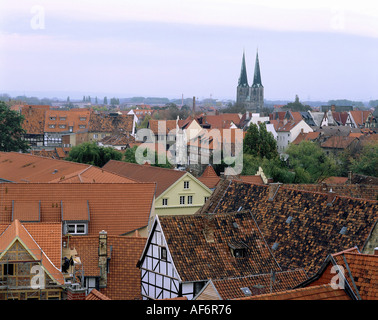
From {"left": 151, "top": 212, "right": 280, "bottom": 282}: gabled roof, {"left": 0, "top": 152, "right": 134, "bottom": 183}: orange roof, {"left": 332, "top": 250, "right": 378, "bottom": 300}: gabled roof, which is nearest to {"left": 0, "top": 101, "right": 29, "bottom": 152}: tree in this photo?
{"left": 0, "top": 152, "right": 134, "bottom": 183}: orange roof

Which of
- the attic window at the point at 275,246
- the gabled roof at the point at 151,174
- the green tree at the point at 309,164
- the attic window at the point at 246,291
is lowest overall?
the green tree at the point at 309,164

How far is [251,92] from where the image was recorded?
191 meters

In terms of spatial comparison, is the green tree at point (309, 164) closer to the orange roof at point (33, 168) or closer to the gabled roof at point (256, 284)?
the orange roof at point (33, 168)

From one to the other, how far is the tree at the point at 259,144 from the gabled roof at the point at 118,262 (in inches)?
1785

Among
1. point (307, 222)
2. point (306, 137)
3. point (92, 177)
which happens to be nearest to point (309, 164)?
point (306, 137)

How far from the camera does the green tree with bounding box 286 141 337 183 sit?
5904cm

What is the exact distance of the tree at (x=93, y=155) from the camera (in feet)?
213

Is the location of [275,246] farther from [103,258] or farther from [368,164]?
[368,164]

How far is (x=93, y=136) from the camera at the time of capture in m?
101

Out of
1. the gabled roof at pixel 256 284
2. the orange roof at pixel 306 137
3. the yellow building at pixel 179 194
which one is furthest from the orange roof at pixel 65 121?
the gabled roof at pixel 256 284

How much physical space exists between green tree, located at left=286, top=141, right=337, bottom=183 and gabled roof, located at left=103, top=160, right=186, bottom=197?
13246 millimetres

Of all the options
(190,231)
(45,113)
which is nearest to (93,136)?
(45,113)

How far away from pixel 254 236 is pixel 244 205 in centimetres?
531

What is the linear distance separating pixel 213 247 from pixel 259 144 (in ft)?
159
